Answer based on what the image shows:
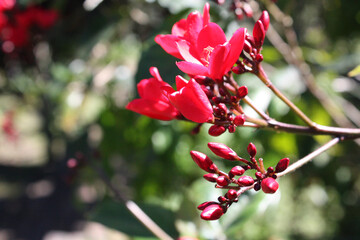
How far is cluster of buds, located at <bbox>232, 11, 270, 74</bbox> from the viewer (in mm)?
502

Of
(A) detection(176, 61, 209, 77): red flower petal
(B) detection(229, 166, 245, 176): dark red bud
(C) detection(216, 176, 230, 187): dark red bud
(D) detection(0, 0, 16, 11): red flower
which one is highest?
(A) detection(176, 61, 209, 77): red flower petal

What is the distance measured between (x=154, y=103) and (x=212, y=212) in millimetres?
167

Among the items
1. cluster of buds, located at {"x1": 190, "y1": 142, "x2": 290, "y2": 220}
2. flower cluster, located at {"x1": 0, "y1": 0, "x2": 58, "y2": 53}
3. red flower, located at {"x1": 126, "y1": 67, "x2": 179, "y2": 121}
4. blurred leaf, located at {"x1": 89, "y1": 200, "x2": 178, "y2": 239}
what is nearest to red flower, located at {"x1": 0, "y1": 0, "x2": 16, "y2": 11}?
flower cluster, located at {"x1": 0, "y1": 0, "x2": 58, "y2": 53}

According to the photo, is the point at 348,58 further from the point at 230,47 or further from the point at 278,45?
the point at 230,47

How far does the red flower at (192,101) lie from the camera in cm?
44

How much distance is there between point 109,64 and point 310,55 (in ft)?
2.92

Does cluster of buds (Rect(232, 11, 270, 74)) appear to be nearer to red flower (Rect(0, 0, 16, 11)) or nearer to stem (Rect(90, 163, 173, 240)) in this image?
stem (Rect(90, 163, 173, 240))

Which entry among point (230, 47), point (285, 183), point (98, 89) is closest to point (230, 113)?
point (230, 47)

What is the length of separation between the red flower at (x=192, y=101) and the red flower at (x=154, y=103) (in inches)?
2.3

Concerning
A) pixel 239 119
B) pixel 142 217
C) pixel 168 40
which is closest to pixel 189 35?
pixel 168 40

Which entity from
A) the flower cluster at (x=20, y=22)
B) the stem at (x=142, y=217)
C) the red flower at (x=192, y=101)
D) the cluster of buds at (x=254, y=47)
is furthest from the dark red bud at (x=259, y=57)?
the flower cluster at (x=20, y=22)

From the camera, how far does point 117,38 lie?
72.0 inches

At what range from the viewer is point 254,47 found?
0.53m

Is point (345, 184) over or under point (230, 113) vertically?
under
